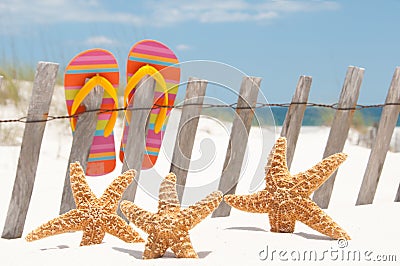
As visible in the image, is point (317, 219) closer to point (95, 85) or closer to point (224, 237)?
point (224, 237)

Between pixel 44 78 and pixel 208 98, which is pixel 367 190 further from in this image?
pixel 44 78

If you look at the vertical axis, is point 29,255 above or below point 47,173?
above

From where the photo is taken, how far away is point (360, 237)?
11.9 ft

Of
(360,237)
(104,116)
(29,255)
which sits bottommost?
(29,255)

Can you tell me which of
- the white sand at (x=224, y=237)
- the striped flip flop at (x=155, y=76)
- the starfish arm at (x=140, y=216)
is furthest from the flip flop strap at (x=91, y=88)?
the starfish arm at (x=140, y=216)

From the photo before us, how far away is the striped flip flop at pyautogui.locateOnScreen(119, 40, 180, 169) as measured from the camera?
4297 millimetres

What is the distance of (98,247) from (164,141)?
4.22ft

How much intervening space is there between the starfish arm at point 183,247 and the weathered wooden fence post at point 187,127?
133 centimetres

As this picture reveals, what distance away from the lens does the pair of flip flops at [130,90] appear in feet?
13.7

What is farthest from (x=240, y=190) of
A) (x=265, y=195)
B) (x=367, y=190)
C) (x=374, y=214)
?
(x=265, y=195)

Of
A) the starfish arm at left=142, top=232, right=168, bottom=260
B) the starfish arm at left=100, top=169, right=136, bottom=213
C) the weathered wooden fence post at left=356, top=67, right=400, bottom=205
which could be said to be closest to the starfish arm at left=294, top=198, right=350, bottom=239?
the starfish arm at left=142, top=232, right=168, bottom=260

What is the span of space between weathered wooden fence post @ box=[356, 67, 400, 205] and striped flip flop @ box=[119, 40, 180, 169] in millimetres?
2082

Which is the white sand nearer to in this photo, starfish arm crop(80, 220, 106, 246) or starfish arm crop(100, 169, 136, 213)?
starfish arm crop(80, 220, 106, 246)

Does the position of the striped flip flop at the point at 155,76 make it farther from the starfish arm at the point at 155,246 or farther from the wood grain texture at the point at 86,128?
the starfish arm at the point at 155,246
